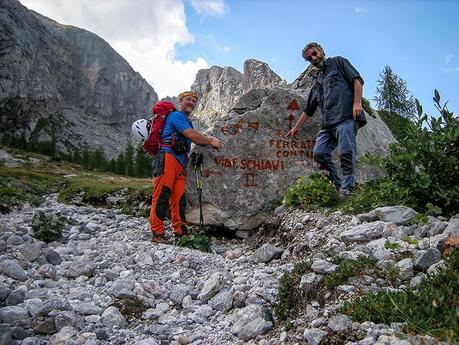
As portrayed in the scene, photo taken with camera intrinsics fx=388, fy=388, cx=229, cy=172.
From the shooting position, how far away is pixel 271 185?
10.8 metres

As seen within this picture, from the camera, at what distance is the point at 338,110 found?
899 centimetres

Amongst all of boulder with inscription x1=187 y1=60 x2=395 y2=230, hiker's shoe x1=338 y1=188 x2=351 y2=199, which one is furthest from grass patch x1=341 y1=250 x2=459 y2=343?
boulder with inscription x1=187 y1=60 x2=395 y2=230

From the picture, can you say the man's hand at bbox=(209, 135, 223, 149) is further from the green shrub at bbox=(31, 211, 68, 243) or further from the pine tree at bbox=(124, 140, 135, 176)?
the pine tree at bbox=(124, 140, 135, 176)

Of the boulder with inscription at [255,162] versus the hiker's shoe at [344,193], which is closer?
the hiker's shoe at [344,193]

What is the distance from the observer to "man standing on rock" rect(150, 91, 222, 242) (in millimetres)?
9711

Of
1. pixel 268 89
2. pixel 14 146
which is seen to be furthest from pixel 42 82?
pixel 268 89

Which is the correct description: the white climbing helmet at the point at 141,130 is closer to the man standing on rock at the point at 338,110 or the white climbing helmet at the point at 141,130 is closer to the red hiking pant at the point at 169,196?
the red hiking pant at the point at 169,196

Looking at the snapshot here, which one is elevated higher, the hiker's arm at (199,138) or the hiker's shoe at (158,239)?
the hiker's arm at (199,138)

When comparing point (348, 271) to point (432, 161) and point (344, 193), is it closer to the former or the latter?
point (432, 161)

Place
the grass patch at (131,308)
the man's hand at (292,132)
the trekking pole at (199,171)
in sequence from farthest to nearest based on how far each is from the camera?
the man's hand at (292,132) → the trekking pole at (199,171) → the grass patch at (131,308)

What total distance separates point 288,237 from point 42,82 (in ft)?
650

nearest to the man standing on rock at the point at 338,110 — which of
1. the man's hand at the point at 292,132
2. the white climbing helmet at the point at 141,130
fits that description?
the man's hand at the point at 292,132

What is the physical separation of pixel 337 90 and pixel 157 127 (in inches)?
182

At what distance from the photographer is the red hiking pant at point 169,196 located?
9.64 m
